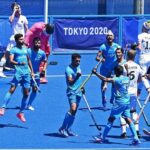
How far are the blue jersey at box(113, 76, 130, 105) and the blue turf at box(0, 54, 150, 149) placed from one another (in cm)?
96

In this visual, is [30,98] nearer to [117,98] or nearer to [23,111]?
[23,111]

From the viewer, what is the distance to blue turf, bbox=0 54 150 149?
13930mm

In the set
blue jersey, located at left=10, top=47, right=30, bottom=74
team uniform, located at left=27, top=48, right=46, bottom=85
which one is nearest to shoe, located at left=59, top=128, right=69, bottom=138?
blue jersey, located at left=10, top=47, right=30, bottom=74

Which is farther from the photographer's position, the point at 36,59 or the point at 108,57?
the point at 108,57

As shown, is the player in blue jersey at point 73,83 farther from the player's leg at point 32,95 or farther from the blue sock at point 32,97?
the blue sock at point 32,97

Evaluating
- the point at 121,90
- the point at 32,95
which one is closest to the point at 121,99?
the point at 121,90

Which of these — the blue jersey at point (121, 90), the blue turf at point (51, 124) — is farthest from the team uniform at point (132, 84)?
the blue jersey at point (121, 90)

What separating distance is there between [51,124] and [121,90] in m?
2.65

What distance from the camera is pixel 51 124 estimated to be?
15.6 meters

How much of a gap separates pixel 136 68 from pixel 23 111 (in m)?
3.61

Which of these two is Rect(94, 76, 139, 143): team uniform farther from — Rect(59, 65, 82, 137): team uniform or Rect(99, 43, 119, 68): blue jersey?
Rect(99, 43, 119, 68): blue jersey

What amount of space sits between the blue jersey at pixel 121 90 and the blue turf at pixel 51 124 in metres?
0.96

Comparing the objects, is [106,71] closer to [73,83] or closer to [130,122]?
[73,83]

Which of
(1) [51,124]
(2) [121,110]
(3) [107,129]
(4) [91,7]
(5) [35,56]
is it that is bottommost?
(1) [51,124]
